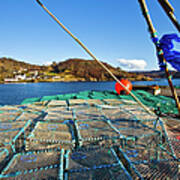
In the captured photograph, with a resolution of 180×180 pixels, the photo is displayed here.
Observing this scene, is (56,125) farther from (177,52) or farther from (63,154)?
(177,52)

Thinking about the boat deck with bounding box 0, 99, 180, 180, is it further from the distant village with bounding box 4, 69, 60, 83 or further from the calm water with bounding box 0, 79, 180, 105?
the distant village with bounding box 4, 69, 60, 83

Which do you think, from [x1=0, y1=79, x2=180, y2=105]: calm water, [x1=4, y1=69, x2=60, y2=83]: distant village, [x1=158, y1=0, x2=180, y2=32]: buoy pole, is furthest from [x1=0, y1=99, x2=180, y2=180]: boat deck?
[x1=4, y1=69, x2=60, y2=83]: distant village

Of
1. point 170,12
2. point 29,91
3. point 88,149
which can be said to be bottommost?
point 29,91

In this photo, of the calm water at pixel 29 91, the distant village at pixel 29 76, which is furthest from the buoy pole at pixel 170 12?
the distant village at pixel 29 76

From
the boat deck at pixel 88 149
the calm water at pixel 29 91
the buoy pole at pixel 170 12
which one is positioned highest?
the buoy pole at pixel 170 12

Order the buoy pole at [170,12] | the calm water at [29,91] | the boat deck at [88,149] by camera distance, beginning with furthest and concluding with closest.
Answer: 1. the calm water at [29,91]
2. the boat deck at [88,149]
3. the buoy pole at [170,12]

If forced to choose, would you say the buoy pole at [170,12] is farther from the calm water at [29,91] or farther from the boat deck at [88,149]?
the calm water at [29,91]

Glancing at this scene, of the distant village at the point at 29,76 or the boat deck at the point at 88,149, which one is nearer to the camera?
the boat deck at the point at 88,149

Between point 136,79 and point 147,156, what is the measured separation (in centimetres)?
15885

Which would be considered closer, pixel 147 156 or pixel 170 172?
pixel 170 172

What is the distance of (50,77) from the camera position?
146625 millimetres

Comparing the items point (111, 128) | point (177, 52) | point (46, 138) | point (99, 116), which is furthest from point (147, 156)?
point (177, 52)

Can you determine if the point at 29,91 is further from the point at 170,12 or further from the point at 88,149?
the point at 170,12

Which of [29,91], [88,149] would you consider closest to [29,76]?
[29,91]
